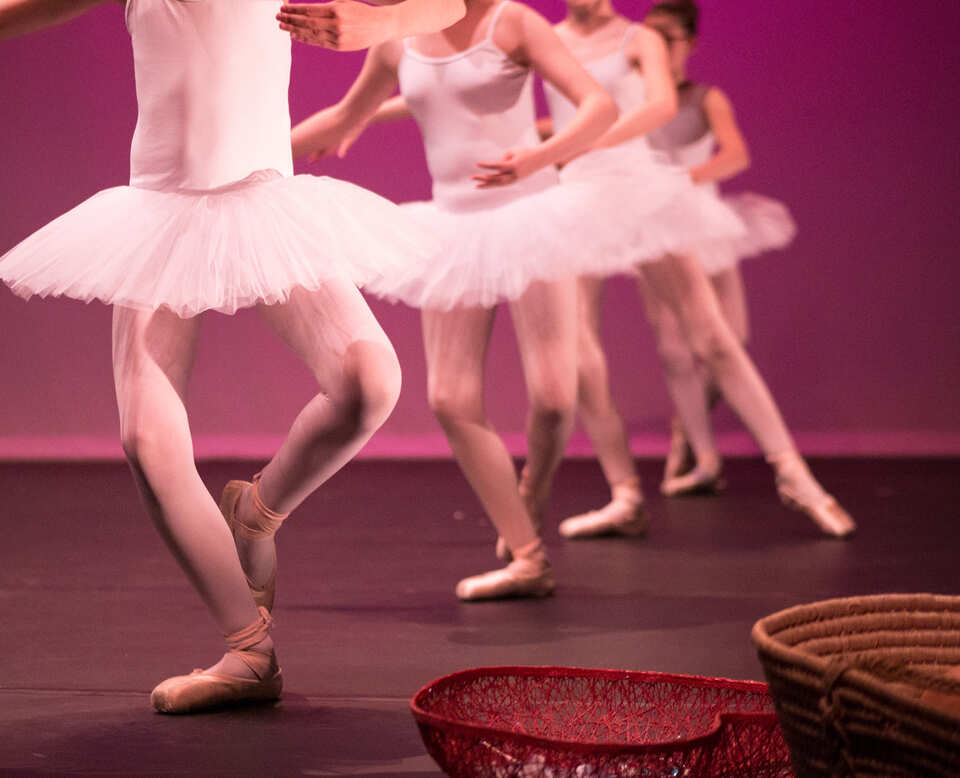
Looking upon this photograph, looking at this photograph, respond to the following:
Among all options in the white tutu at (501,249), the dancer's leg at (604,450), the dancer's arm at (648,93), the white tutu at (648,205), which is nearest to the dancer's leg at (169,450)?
the white tutu at (501,249)

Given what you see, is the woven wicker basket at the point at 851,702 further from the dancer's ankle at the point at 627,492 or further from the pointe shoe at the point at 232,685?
the dancer's ankle at the point at 627,492

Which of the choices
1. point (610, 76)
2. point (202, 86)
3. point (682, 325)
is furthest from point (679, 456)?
point (202, 86)

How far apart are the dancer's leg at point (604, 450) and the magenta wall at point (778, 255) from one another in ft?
6.83

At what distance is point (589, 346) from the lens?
151 inches

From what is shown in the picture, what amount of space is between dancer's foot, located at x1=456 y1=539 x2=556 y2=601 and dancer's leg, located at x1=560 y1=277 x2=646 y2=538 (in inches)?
31.8

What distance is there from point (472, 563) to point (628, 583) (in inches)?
17.6

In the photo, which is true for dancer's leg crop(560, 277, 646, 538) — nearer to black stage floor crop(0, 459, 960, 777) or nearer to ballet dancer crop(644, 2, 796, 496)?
black stage floor crop(0, 459, 960, 777)

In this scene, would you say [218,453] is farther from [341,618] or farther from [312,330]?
[312,330]

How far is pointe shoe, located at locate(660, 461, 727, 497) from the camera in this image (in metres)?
4.61

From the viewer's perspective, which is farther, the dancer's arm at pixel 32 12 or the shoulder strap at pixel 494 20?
the shoulder strap at pixel 494 20

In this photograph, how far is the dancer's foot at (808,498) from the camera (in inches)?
146

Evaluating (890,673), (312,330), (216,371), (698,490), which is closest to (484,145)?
(312,330)

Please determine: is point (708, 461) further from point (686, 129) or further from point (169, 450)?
point (169, 450)

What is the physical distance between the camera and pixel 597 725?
1876mm
